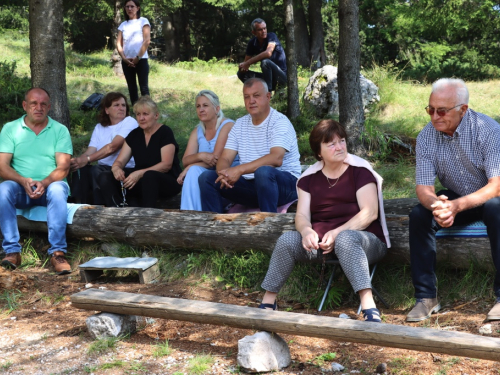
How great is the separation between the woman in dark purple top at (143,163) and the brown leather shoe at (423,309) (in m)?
3.00

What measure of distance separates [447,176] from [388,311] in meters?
1.07

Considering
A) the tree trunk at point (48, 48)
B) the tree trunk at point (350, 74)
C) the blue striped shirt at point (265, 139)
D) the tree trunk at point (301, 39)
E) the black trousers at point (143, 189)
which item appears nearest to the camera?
the blue striped shirt at point (265, 139)

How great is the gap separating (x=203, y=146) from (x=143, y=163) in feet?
2.29

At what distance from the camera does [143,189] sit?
596cm

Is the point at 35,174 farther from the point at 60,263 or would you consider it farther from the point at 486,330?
the point at 486,330

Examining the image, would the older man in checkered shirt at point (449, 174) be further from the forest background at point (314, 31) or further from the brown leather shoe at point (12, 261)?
the forest background at point (314, 31)

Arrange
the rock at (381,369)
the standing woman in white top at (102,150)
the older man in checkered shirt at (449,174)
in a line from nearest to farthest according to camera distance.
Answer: the rock at (381,369), the older man in checkered shirt at (449,174), the standing woman in white top at (102,150)

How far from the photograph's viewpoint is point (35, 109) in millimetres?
6000

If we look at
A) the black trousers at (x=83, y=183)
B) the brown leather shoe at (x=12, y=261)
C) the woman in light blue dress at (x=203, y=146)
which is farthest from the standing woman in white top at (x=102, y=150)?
the brown leather shoe at (x=12, y=261)

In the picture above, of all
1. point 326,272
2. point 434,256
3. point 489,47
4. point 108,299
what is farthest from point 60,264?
point 489,47

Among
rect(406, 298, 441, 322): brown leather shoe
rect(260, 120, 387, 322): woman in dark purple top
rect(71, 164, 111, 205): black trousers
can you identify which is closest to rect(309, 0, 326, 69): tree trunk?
rect(71, 164, 111, 205): black trousers

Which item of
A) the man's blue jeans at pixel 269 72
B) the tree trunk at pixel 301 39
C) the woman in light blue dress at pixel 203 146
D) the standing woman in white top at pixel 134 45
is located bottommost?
the woman in light blue dress at pixel 203 146

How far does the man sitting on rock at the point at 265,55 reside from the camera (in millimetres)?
9148

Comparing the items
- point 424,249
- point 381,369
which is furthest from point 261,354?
point 424,249
